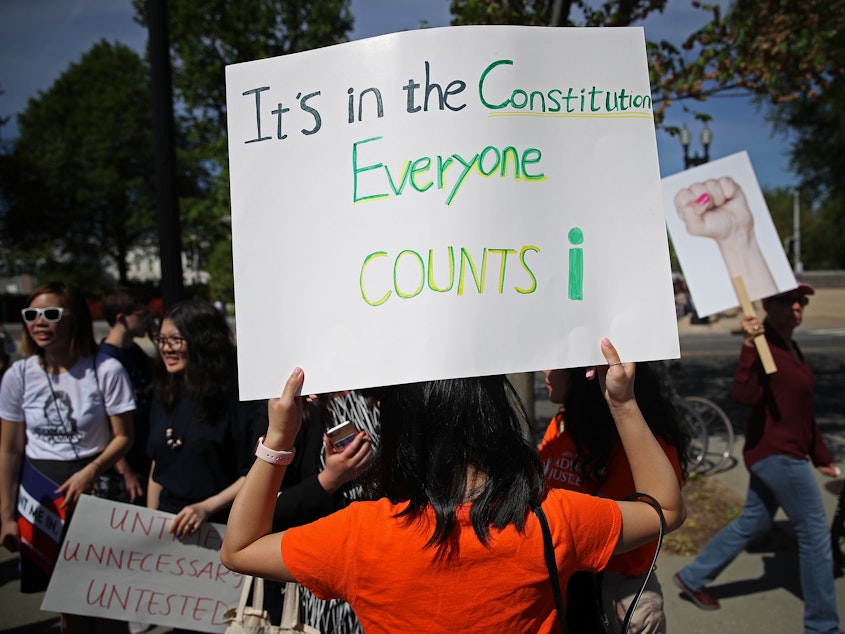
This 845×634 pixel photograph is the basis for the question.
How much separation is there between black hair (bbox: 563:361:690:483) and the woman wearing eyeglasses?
132 cm

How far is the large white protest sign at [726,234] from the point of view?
2.91 m

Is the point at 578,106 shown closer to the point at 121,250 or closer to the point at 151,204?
the point at 151,204

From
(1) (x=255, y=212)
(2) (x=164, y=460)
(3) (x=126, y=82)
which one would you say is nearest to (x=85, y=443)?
(2) (x=164, y=460)

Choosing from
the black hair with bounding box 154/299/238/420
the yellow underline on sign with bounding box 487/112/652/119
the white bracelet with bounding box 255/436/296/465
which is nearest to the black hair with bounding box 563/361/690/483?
the yellow underline on sign with bounding box 487/112/652/119

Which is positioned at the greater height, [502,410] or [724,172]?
[724,172]

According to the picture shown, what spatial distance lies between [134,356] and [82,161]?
37.6 meters

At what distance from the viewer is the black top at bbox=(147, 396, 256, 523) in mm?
2662

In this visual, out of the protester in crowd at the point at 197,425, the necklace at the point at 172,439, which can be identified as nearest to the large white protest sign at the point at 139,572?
the protester in crowd at the point at 197,425

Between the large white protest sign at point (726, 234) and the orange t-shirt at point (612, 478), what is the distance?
1.19 metres

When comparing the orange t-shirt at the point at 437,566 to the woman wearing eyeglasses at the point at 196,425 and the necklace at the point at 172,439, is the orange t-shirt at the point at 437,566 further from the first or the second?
the necklace at the point at 172,439

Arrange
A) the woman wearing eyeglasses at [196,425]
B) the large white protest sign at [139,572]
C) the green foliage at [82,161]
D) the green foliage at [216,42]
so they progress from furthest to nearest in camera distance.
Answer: the green foliage at [82,161] < the green foliage at [216,42] < the woman wearing eyeglasses at [196,425] < the large white protest sign at [139,572]

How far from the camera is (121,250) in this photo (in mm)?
40594

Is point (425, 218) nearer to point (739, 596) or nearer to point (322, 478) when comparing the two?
point (322, 478)

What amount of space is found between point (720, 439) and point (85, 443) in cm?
583
